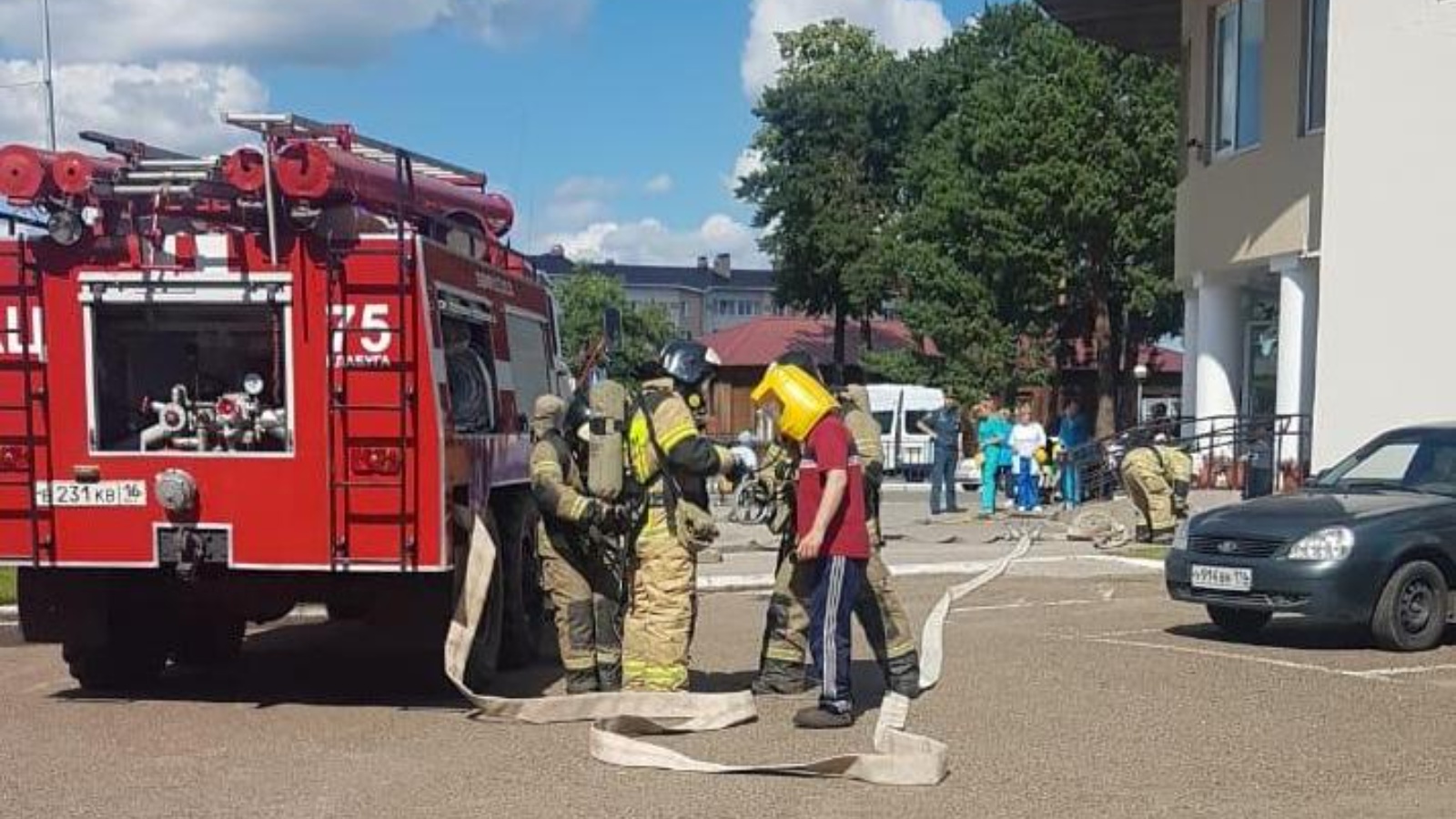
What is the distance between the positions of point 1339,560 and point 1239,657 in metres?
0.84

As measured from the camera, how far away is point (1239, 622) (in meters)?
10.9

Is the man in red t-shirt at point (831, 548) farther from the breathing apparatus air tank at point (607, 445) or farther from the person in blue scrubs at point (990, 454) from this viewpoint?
the person in blue scrubs at point (990, 454)

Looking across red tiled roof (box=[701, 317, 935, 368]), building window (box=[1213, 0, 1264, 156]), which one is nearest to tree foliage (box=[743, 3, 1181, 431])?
red tiled roof (box=[701, 317, 935, 368])

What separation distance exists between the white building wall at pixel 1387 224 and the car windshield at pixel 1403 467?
530cm

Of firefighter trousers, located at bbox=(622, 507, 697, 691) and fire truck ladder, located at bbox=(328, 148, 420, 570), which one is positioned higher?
fire truck ladder, located at bbox=(328, 148, 420, 570)

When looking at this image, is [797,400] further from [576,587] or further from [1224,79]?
[1224,79]

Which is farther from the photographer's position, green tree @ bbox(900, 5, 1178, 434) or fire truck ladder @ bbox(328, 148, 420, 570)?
green tree @ bbox(900, 5, 1178, 434)

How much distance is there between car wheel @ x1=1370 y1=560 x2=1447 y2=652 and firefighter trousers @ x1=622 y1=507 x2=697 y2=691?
459 centimetres

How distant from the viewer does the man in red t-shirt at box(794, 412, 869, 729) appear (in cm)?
766

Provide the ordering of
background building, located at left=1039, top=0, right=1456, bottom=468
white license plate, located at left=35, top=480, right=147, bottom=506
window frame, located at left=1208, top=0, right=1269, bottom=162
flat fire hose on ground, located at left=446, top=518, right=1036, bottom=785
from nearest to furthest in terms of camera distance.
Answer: flat fire hose on ground, located at left=446, top=518, right=1036, bottom=785 → white license plate, located at left=35, top=480, right=147, bottom=506 → background building, located at left=1039, top=0, right=1456, bottom=468 → window frame, located at left=1208, top=0, right=1269, bottom=162

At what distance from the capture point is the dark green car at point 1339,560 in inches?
390

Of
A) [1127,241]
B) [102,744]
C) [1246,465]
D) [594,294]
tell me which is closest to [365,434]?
[102,744]

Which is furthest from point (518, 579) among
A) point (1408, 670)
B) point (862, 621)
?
point (1408, 670)

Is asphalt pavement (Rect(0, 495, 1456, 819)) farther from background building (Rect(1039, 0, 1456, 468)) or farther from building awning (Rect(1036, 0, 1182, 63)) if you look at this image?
building awning (Rect(1036, 0, 1182, 63))
